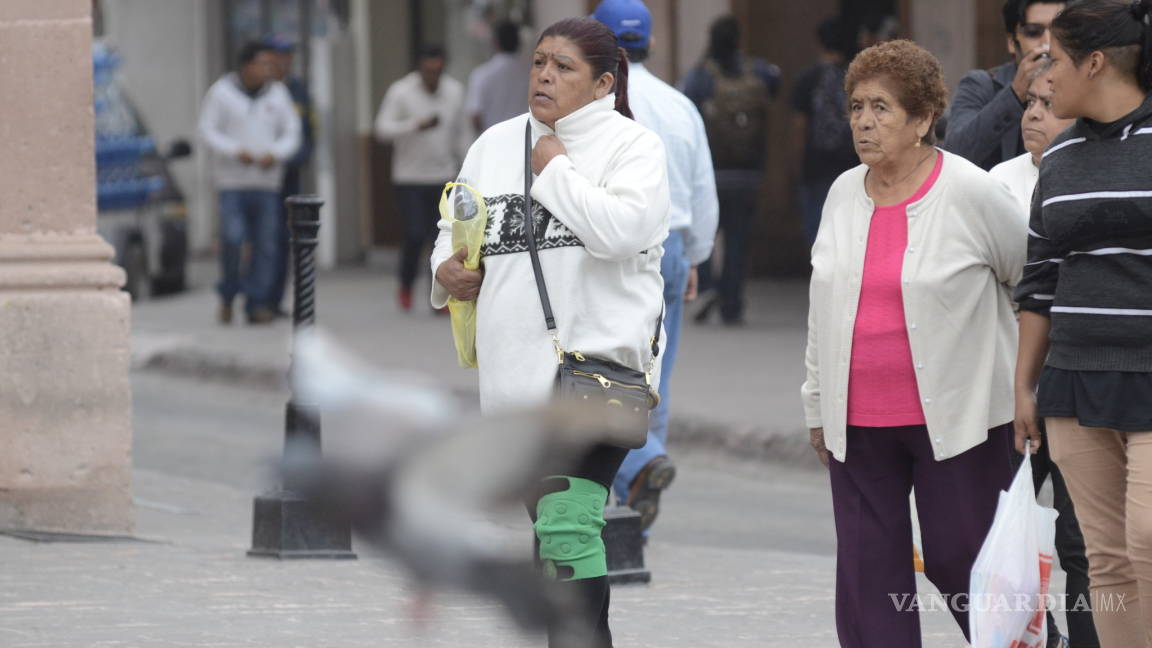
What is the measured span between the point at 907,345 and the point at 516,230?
0.95 m

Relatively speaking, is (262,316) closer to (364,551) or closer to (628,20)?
(628,20)

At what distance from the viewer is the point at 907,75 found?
4.96m

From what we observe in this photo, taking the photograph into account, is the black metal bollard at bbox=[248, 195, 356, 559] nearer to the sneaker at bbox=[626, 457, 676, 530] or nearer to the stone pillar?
the stone pillar

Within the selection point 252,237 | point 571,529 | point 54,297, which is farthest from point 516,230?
point 252,237

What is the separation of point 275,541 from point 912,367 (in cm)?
304

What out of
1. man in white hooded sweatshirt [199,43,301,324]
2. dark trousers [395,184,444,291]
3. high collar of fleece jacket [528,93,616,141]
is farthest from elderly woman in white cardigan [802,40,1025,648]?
dark trousers [395,184,444,291]

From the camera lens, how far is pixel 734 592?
6.80 metres

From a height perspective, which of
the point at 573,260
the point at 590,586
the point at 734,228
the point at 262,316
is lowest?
the point at 262,316

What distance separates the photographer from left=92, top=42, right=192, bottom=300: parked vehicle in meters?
16.9

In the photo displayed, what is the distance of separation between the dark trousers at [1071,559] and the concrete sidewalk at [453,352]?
3968 mm

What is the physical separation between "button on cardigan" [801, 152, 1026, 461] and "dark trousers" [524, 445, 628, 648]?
56 centimetres

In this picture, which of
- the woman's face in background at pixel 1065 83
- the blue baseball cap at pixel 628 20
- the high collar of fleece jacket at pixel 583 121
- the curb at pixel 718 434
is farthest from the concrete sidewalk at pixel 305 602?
the curb at pixel 718 434

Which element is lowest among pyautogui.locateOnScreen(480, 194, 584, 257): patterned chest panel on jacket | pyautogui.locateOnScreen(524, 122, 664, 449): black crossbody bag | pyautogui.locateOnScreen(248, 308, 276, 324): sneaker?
pyautogui.locateOnScreen(248, 308, 276, 324): sneaker

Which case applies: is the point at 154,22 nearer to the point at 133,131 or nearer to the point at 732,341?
the point at 133,131
